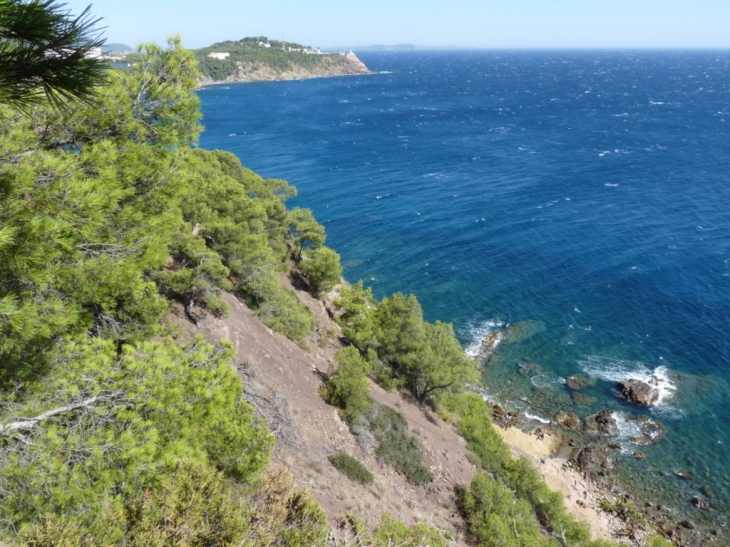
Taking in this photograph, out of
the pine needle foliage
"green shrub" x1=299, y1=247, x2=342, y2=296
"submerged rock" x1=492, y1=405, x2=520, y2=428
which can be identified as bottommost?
"submerged rock" x1=492, y1=405, x2=520, y2=428

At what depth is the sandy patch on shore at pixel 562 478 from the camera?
93.0 ft

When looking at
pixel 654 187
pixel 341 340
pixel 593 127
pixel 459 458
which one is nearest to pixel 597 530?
pixel 459 458

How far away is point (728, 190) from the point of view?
71250 millimetres

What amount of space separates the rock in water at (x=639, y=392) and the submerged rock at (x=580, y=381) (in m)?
2.24

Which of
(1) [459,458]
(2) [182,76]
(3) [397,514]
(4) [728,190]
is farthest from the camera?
(4) [728,190]

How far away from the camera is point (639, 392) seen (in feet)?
121

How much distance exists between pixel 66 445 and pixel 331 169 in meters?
77.5

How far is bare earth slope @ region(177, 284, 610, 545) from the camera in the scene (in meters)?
18.8

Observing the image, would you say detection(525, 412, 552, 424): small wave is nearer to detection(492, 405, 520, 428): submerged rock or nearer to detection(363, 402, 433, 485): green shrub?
detection(492, 405, 520, 428): submerged rock

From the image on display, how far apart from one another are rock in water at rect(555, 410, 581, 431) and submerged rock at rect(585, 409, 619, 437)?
76cm

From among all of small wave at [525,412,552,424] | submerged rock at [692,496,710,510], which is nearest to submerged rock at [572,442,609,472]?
small wave at [525,412,552,424]

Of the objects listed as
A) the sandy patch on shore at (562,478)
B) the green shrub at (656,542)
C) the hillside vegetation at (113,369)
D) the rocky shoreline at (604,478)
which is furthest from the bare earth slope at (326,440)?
the hillside vegetation at (113,369)

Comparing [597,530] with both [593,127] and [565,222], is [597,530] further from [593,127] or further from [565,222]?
[593,127]

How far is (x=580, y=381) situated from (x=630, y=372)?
475 centimetres
